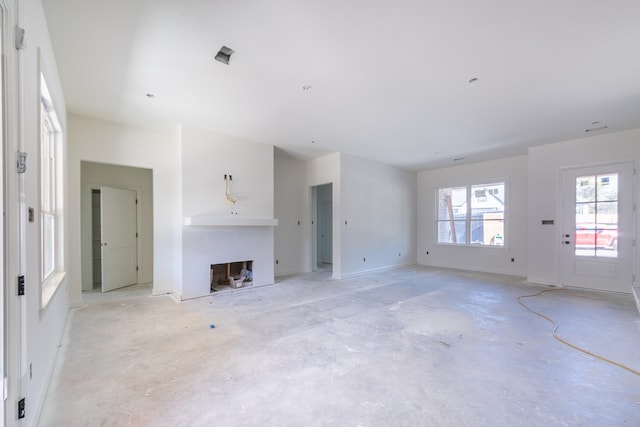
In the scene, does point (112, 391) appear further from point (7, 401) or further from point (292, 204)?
point (292, 204)

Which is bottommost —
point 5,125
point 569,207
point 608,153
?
point 569,207

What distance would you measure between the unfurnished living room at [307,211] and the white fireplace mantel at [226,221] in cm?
5

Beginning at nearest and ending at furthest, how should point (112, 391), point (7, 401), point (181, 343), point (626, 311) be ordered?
point (7, 401), point (112, 391), point (181, 343), point (626, 311)

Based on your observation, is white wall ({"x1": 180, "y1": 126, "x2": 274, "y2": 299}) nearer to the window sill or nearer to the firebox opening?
the firebox opening

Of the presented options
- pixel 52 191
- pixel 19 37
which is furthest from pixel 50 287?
pixel 19 37

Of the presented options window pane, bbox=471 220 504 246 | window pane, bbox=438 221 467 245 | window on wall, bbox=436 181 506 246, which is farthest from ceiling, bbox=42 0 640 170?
window pane, bbox=438 221 467 245

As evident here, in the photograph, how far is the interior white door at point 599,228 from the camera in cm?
462

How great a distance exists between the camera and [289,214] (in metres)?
6.50

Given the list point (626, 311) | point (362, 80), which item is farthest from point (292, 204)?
point (626, 311)

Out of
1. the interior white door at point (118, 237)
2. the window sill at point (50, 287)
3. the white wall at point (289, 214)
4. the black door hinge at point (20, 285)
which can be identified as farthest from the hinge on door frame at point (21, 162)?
the white wall at point (289, 214)

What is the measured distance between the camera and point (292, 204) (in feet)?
21.5

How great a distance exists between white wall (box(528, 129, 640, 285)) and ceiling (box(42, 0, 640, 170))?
0.56 meters

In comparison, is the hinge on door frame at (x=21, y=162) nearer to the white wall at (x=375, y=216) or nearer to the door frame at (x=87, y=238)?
the door frame at (x=87, y=238)

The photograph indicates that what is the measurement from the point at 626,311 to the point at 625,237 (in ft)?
5.42
